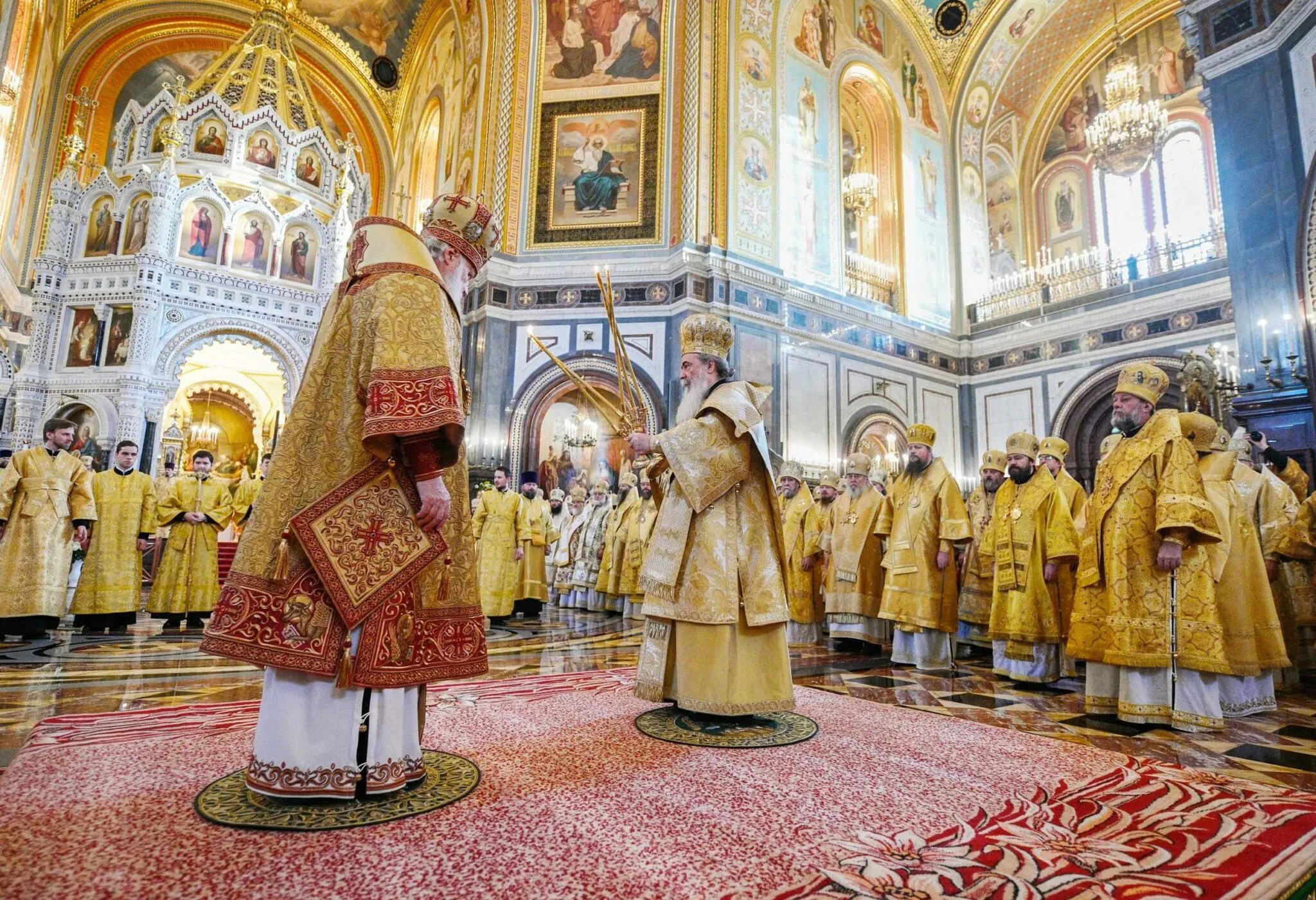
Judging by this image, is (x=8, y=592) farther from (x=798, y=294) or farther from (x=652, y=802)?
(x=798, y=294)

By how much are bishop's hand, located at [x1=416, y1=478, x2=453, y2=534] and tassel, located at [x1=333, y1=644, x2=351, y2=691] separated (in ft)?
1.31

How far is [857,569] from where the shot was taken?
6031mm

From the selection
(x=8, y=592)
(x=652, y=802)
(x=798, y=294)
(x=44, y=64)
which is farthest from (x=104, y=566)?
(x=44, y=64)

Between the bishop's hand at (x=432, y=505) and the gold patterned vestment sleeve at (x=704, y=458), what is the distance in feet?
3.86

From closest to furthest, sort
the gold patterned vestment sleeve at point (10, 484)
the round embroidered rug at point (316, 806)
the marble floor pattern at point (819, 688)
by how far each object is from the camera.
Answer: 1. the round embroidered rug at point (316, 806)
2. the marble floor pattern at point (819, 688)
3. the gold patterned vestment sleeve at point (10, 484)

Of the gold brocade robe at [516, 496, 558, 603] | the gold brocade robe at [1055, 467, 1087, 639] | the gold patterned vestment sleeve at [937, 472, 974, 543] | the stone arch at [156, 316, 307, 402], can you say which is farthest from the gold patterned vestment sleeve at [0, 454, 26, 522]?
the stone arch at [156, 316, 307, 402]

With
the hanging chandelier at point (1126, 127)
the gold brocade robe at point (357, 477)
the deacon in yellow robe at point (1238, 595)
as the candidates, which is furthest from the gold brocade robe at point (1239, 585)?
the hanging chandelier at point (1126, 127)

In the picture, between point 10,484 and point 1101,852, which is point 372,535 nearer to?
point 1101,852

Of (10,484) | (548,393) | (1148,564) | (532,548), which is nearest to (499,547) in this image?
(532,548)

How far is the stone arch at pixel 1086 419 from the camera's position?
531 inches

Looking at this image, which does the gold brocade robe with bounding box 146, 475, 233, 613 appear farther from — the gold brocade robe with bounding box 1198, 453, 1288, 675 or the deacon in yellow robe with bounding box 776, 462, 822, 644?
the gold brocade robe with bounding box 1198, 453, 1288, 675

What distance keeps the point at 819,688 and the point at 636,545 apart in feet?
15.4

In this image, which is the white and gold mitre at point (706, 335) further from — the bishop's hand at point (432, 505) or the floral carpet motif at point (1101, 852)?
the floral carpet motif at point (1101, 852)

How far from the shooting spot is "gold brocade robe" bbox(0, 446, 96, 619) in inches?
213
